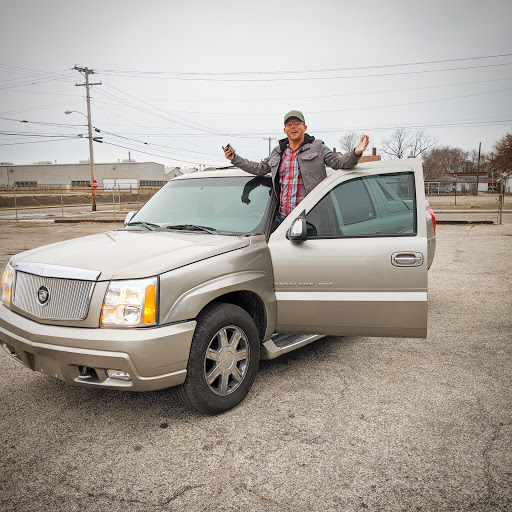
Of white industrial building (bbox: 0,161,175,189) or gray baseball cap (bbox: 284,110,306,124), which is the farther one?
white industrial building (bbox: 0,161,175,189)

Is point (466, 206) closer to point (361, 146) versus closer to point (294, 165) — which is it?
point (294, 165)

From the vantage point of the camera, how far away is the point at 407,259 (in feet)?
11.3

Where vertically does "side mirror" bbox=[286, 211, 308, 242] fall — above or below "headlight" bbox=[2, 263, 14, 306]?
above

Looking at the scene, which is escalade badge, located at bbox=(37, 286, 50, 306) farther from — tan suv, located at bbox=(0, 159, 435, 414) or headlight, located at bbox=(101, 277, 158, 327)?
headlight, located at bbox=(101, 277, 158, 327)

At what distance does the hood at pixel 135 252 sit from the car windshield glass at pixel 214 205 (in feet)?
1.09

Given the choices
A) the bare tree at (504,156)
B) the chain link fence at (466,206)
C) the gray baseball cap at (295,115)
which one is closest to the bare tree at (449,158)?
the chain link fence at (466,206)

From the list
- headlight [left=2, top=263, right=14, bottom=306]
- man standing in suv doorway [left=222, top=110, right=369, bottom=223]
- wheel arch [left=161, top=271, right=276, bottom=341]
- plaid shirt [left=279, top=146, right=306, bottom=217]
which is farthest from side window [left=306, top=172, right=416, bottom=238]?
headlight [left=2, top=263, right=14, bottom=306]

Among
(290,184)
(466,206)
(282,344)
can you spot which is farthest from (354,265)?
(466,206)

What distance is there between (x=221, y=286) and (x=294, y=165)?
5.61 feet

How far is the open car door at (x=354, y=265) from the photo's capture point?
347 centimetres

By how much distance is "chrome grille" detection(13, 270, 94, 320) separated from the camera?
9.52 feet

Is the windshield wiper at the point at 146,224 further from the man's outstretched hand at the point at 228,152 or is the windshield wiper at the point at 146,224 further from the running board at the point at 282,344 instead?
the running board at the point at 282,344

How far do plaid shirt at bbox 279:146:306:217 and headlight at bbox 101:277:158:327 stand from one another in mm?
1738

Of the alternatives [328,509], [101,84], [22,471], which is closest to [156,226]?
[22,471]
